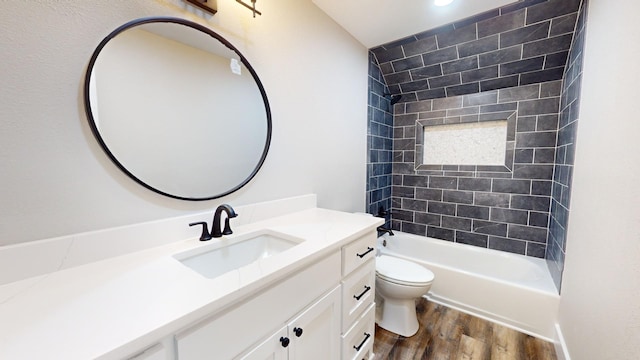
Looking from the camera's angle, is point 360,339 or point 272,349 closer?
point 272,349

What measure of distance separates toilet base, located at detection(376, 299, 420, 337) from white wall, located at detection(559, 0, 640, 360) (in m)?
0.85

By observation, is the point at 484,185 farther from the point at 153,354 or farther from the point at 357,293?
the point at 153,354

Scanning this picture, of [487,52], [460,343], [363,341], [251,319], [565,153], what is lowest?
[460,343]

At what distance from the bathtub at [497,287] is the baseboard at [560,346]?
0.31 ft

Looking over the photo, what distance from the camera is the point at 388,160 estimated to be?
288 centimetres

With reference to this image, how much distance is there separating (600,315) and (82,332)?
5.91ft

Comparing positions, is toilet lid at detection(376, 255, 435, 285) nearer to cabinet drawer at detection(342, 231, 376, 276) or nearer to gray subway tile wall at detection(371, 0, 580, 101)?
cabinet drawer at detection(342, 231, 376, 276)

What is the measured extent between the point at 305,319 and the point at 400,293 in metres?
1.04

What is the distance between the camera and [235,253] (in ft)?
3.59

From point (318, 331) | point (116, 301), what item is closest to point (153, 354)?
point (116, 301)

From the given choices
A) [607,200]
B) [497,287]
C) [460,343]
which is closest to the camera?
[607,200]

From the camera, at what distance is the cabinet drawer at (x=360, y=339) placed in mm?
1172

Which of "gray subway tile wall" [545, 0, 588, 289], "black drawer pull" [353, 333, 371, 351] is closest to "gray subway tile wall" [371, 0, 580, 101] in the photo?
"gray subway tile wall" [545, 0, 588, 289]

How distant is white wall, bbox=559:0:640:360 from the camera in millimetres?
810
